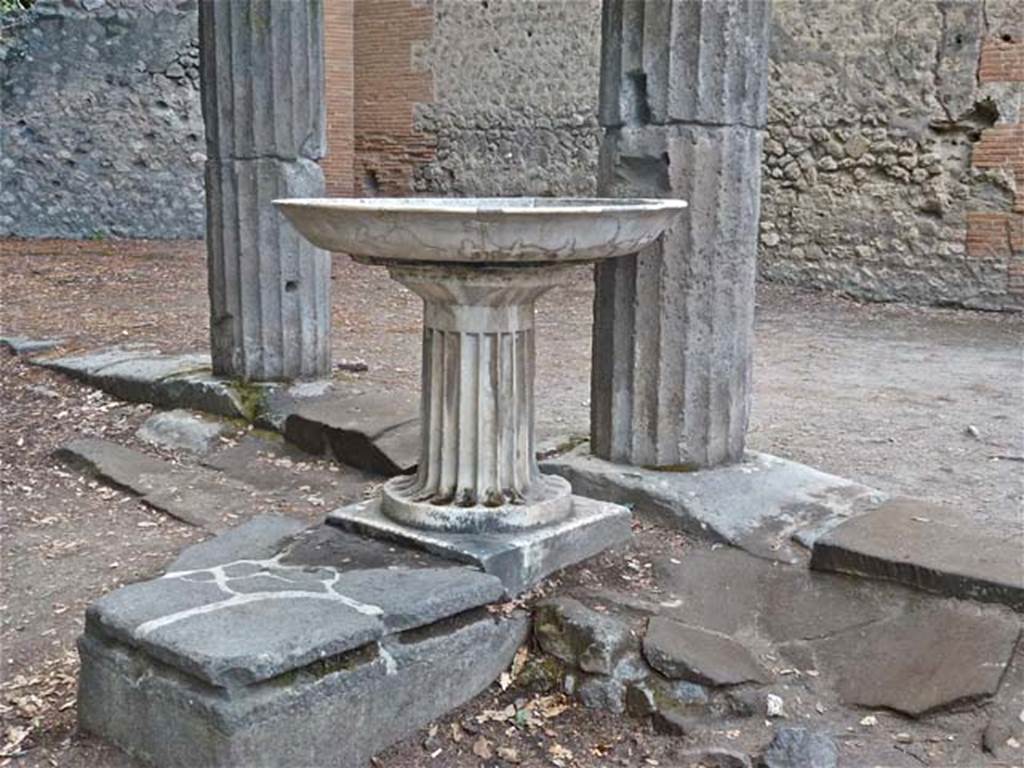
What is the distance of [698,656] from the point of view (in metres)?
2.99

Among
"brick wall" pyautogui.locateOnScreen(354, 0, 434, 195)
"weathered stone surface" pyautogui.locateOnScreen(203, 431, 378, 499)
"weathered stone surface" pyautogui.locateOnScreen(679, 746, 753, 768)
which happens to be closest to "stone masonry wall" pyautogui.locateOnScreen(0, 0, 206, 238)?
"brick wall" pyautogui.locateOnScreen(354, 0, 434, 195)

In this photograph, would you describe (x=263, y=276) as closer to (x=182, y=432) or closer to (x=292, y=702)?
(x=182, y=432)

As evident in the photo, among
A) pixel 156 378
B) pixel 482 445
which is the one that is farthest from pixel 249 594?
pixel 156 378

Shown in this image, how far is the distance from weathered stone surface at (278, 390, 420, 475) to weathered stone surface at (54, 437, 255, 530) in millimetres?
372

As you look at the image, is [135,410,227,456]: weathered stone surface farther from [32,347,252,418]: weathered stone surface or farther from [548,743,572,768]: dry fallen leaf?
[548,743,572,768]: dry fallen leaf

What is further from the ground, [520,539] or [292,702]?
[520,539]

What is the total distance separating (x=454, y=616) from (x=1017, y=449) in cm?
294

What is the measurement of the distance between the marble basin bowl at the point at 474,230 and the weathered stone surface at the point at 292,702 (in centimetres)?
93

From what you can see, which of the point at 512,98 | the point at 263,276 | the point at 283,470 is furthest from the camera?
the point at 512,98

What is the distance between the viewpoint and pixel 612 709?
2.98 m

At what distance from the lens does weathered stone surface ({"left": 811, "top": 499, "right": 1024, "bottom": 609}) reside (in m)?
3.05

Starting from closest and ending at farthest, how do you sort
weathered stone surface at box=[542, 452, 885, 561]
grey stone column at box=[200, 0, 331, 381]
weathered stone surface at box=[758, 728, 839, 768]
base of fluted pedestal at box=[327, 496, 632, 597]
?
weathered stone surface at box=[758, 728, 839, 768] < base of fluted pedestal at box=[327, 496, 632, 597] < weathered stone surface at box=[542, 452, 885, 561] < grey stone column at box=[200, 0, 331, 381]

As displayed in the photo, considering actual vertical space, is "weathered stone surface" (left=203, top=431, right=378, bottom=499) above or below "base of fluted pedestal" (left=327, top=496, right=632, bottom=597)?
below

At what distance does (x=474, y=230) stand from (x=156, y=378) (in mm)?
3131
